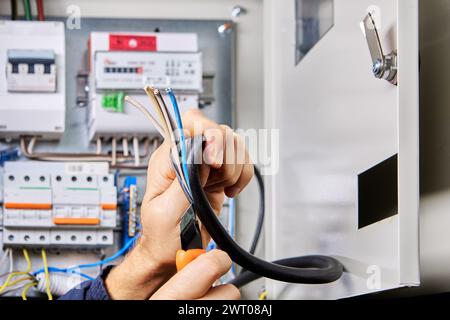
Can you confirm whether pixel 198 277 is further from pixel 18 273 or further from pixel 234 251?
pixel 18 273

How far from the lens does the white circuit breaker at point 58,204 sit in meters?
1.24

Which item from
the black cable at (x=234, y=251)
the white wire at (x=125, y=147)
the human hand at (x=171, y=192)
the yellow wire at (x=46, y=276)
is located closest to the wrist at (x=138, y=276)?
the human hand at (x=171, y=192)

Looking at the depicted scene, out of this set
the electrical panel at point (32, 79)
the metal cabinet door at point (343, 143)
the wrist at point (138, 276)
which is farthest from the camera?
the electrical panel at point (32, 79)

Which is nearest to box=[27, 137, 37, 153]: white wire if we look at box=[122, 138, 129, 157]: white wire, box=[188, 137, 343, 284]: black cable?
box=[122, 138, 129, 157]: white wire

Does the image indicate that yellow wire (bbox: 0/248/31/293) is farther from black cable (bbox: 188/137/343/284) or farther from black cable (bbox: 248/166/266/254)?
black cable (bbox: 188/137/343/284)

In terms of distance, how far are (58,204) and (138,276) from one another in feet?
1.40

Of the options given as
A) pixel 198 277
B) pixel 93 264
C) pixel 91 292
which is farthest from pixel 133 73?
pixel 198 277

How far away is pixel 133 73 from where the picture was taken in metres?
1.29

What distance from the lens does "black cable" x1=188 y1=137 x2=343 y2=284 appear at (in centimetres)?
66

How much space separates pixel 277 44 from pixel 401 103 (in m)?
0.74

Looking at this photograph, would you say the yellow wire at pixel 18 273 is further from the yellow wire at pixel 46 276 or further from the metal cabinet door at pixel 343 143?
the metal cabinet door at pixel 343 143

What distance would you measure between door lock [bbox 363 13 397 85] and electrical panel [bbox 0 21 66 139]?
0.66 meters
